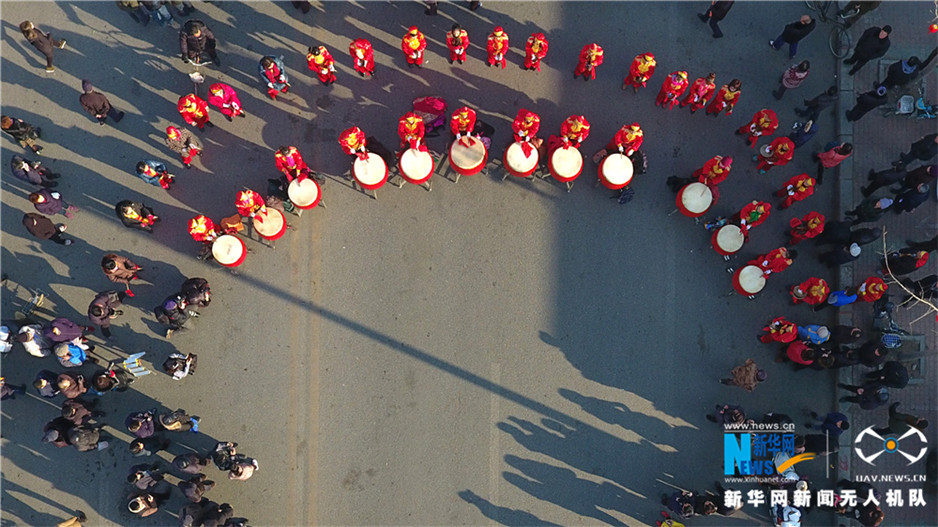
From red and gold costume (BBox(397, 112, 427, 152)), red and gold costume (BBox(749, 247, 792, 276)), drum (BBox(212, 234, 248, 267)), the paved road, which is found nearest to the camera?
red and gold costume (BBox(749, 247, 792, 276))

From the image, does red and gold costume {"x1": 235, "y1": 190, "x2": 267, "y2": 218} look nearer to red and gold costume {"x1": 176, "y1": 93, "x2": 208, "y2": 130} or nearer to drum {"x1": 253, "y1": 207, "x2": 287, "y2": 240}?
drum {"x1": 253, "y1": 207, "x2": 287, "y2": 240}

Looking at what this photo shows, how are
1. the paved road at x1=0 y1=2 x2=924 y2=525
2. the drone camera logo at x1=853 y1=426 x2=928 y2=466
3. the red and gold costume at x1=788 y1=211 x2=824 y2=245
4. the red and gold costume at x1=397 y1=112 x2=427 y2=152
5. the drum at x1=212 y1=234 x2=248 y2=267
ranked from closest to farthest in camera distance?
1. the red and gold costume at x1=788 y1=211 x2=824 y2=245
2. the red and gold costume at x1=397 y1=112 x2=427 y2=152
3. the drum at x1=212 y1=234 x2=248 y2=267
4. the paved road at x1=0 y1=2 x2=924 y2=525
5. the drone camera logo at x1=853 y1=426 x2=928 y2=466

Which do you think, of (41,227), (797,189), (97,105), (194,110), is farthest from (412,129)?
(797,189)

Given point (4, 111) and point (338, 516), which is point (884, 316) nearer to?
point (338, 516)

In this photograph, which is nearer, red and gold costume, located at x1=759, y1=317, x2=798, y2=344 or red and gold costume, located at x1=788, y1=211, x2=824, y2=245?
red and gold costume, located at x1=788, y1=211, x2=824, y2=245

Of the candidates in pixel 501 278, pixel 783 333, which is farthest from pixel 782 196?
pixel 501 278

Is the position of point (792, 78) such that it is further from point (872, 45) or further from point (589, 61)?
point (589, 61)

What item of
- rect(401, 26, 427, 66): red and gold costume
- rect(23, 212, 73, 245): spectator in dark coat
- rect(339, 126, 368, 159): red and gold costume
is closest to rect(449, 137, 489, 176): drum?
rect(339, 126, 368, 159): red and gold costume
